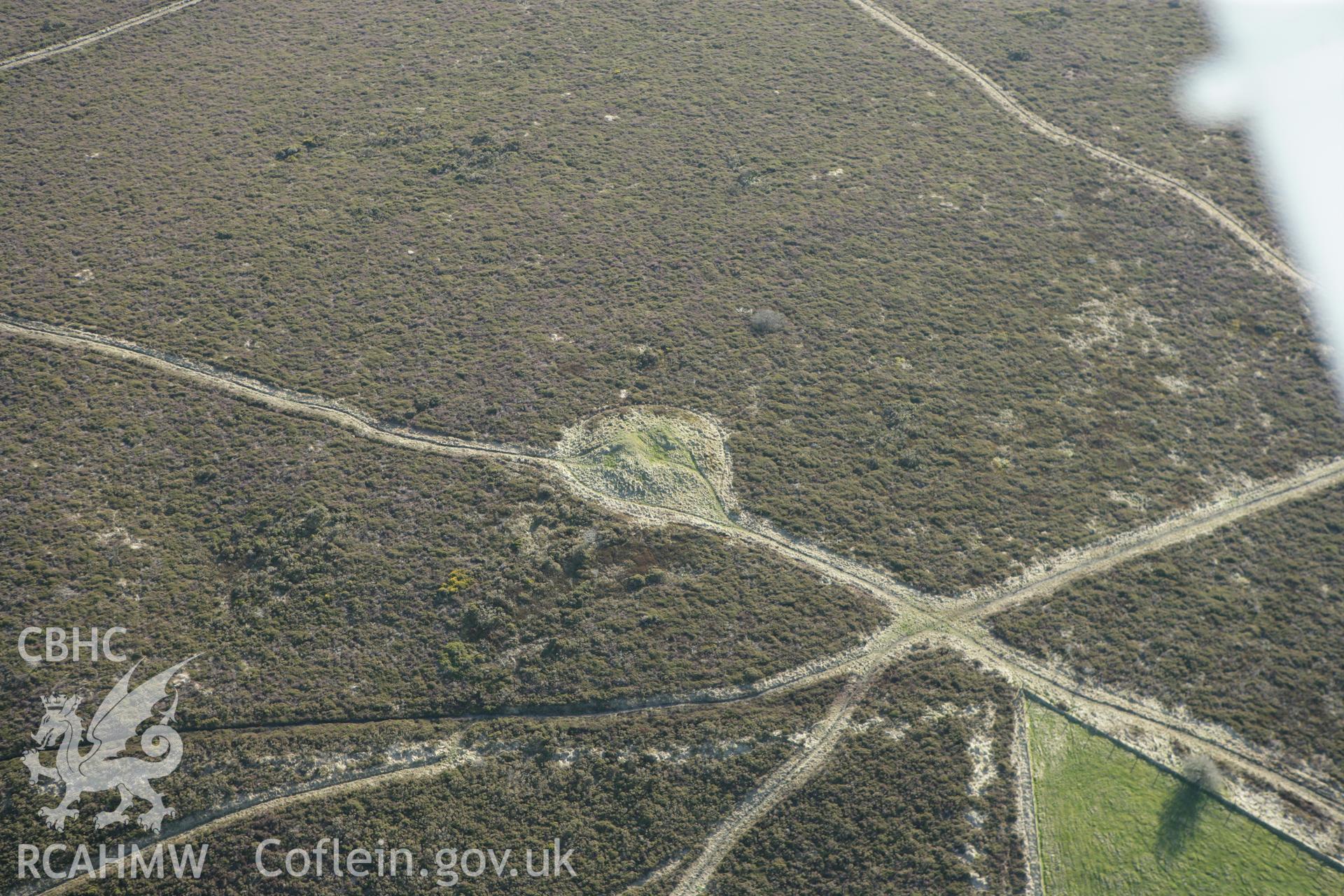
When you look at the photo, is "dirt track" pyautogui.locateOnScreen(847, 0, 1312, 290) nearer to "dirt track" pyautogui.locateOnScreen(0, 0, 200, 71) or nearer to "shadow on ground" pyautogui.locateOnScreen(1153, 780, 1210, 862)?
"shadow on ground" pyautogui.locateOnScreen(1153, 780, 1210, 862)

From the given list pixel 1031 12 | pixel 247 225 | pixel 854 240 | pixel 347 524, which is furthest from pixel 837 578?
pixel 1031 12

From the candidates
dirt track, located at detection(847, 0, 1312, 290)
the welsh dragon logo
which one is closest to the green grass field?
the welsh dragon logo

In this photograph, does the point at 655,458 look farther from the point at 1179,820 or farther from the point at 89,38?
the point at 89,38

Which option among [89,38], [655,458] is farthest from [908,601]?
[89,38]

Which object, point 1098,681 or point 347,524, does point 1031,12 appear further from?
point 347,524

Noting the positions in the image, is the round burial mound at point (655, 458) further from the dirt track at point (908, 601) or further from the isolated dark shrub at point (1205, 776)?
the isolated dark shrub at point (1205, 776)
